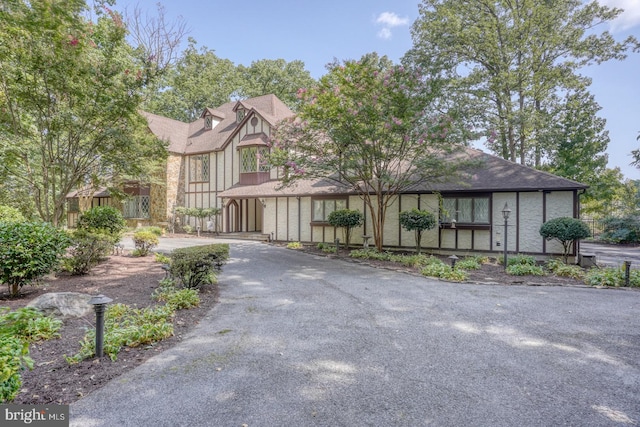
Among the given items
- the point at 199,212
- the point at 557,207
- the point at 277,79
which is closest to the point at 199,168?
the point at 199,212

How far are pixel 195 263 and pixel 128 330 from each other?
92.6 inches

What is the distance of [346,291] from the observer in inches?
274

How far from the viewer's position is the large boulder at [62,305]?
15.8 feet

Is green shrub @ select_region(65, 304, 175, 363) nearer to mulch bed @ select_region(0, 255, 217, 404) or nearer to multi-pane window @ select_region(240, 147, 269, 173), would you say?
mulch bed @ select_region(0, 255, 217, 404)

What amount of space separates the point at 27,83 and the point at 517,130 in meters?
18.9

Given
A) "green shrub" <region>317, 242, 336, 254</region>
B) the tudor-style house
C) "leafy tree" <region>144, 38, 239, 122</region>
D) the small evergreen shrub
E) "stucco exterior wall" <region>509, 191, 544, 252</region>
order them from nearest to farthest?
the small evergreen shrub → "stucco exterior wall" <region>509, 191, 544, 252</region> → the tudor-style house → "green shrub" <region>317, 242, 336, 254</region> → "leafy tree" <region>144, 38, 239, 122</region>

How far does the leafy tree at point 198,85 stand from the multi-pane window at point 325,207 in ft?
67.7

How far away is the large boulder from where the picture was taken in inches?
189

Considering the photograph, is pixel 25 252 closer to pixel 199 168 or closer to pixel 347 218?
pixel 347 218

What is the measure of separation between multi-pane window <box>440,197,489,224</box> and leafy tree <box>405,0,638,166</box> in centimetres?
474

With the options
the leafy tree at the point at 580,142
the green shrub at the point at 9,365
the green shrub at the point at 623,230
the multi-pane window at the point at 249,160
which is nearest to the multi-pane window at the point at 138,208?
the multi-pane window at the point at 249,160

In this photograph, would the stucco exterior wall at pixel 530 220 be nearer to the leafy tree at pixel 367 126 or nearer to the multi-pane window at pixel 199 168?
the leafy tree at pixel 367 126

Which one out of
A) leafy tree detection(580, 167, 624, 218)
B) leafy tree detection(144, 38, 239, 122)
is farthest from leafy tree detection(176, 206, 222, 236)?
leafy tree detection(580, 167, 624, 218)

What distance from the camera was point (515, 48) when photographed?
15.0m
